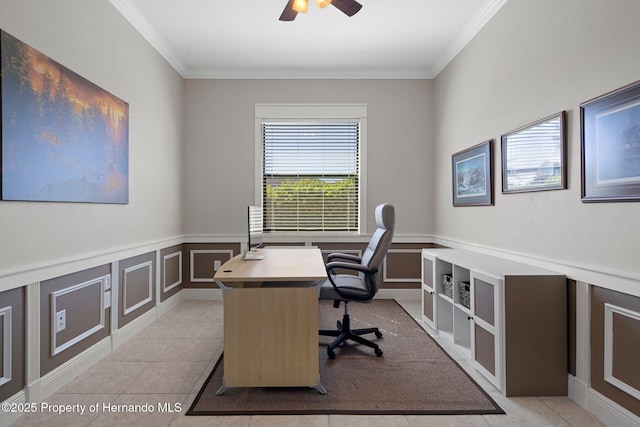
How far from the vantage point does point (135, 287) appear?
314cm

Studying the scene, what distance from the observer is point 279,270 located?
2.21m

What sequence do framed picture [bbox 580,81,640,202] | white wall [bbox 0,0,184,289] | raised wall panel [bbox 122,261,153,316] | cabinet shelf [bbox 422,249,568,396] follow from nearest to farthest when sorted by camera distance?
framed picture [bbox 580,81,640,202] < white wall [bbox 0,0,184,289] < cabinet shelf [bbox 422,249,568,396] < raised wall panel [bbox 122,261,153,316]

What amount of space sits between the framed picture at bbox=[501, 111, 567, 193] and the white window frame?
1.87m

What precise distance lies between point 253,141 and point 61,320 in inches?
110

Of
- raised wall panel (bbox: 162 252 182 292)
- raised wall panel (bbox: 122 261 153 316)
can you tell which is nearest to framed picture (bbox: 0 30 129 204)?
raised wall panel (bbox: 122 261 153 316)

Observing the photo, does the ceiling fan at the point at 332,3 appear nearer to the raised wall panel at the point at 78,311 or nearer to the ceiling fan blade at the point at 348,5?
the ceiling fan blade at the point at 348,5

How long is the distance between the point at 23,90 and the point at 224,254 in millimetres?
2721

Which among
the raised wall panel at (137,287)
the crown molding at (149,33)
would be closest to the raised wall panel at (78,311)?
the raised wall panel at (137,287)

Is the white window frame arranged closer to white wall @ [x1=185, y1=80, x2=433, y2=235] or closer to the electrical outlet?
white wall @ [x1=185, y1=80, x2=433, y2=235]

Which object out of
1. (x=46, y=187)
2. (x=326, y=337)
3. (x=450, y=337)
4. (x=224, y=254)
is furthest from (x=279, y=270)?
(x=224, y=254)

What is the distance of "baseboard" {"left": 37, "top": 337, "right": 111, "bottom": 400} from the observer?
2.08 meters

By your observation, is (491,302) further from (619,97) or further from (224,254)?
(224,254)

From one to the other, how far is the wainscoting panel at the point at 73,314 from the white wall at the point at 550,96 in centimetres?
320

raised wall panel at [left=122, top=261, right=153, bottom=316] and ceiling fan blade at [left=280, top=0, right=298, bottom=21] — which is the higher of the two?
ceiling fan blade at [left=280, top=0, right=298, bottom=21]
